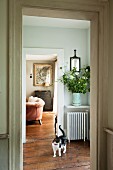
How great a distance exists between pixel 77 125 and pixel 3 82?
3130 millimetres

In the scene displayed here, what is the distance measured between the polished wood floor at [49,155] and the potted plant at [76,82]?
1070 mm

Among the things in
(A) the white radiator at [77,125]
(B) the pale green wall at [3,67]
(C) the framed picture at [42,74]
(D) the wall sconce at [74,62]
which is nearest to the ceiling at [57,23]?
(D) the wall sconce at [74,62]

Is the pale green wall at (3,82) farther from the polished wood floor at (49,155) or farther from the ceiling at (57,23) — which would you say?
the ceiling at (57,23)

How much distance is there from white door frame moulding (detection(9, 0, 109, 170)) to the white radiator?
242 centimetres

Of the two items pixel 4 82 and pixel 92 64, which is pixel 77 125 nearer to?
pixel 92 64

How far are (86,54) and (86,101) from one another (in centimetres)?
116

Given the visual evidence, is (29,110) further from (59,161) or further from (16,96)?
(16,96)

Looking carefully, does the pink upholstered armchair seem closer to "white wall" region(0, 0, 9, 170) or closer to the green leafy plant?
the green leafy plant

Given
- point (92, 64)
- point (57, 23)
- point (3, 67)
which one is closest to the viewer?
point (3, 67)

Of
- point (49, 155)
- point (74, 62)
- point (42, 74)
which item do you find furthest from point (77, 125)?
point (42, 74)

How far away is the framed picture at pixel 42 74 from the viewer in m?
9.38

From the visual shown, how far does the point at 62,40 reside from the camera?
463 centimetres

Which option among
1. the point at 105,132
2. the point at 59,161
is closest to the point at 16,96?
the point at 105,132

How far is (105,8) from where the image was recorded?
1.91 meters
